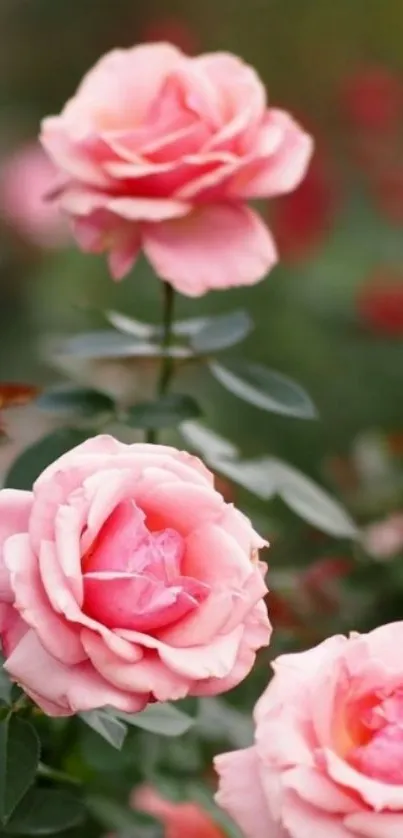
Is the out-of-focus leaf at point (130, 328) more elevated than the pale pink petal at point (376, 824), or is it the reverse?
the pale pink petal at point (376, 824)

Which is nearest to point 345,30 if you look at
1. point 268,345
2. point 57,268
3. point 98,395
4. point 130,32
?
point 130,32

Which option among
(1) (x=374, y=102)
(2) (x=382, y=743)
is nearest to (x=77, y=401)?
(2) (x=382, y=743)

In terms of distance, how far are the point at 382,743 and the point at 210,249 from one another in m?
0.34

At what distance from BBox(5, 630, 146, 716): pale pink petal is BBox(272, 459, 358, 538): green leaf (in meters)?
0.32

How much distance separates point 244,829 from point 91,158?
1.23 feet

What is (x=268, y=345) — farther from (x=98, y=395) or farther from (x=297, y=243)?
(x=98, y=395)

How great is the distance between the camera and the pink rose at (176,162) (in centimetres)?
71

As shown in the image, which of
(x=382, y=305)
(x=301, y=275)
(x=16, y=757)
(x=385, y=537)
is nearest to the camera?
(x=16, y=757)

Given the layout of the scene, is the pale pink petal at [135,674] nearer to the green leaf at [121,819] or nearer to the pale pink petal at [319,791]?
the pale pink petal at [319,791]

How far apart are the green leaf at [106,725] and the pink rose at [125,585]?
8 centimetres

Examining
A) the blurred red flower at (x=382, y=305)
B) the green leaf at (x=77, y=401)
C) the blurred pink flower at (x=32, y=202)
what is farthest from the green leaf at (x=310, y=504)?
the blurred pink flower at (x=32, y=202)

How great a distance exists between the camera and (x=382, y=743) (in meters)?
0.45

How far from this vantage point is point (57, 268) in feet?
7.22

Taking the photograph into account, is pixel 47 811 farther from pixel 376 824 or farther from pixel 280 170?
pixel 280 170
